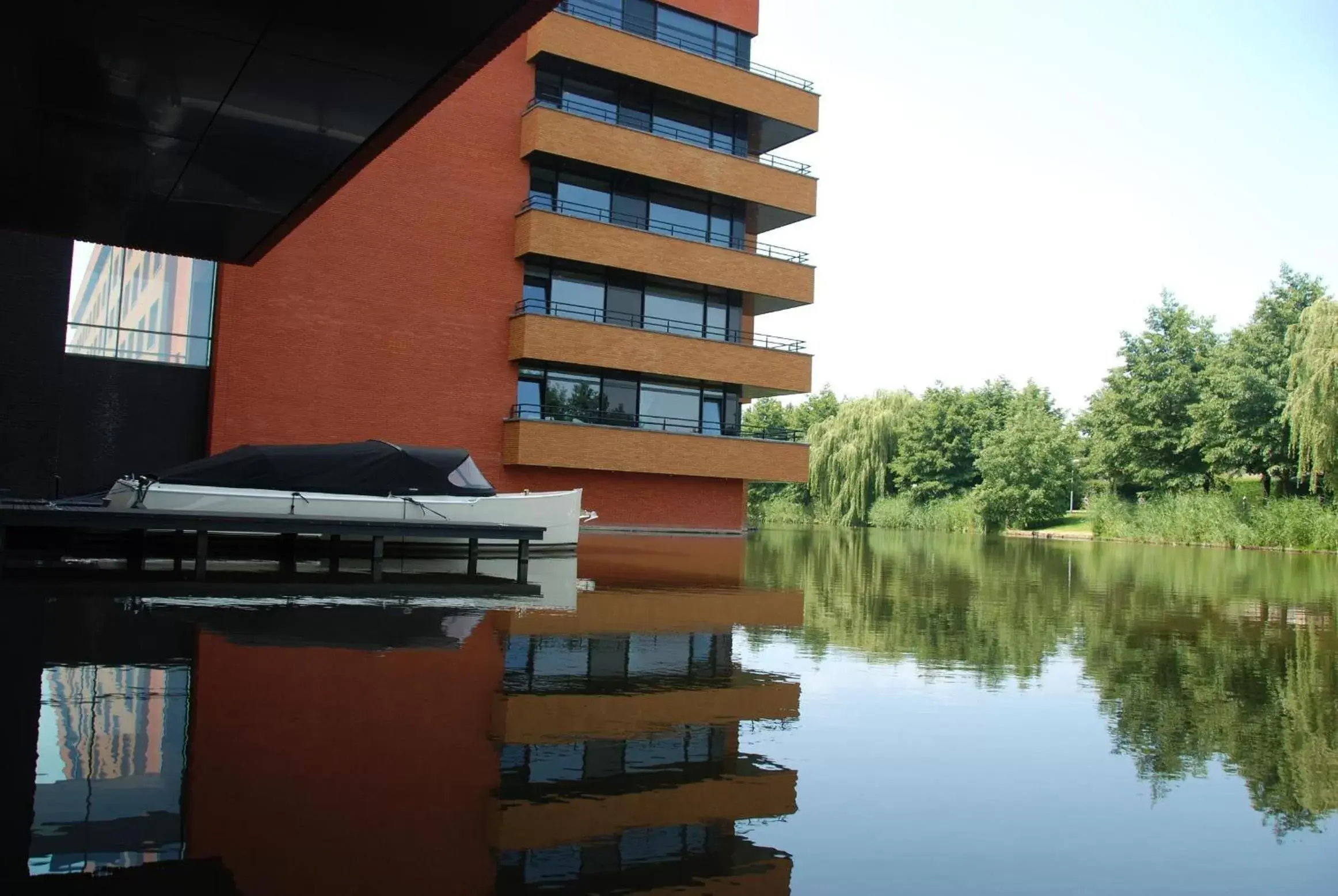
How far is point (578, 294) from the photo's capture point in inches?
1260

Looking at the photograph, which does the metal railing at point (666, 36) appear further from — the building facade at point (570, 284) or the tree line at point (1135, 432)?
the tree line at point (1135, 432)

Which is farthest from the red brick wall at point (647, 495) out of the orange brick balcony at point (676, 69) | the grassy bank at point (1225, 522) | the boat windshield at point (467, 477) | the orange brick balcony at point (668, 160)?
the grassy bank at point (1225, 522)

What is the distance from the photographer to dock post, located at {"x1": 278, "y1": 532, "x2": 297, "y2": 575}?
14922mm

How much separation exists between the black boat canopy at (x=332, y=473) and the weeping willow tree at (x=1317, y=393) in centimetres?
3335

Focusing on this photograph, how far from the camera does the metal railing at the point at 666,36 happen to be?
3228 cm

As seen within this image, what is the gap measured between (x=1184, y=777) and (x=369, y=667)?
15.4 ft

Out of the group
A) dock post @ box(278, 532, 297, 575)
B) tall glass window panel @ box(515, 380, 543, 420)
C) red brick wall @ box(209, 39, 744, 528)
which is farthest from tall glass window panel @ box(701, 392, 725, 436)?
dock post @ box(278, 532, 297, 575)

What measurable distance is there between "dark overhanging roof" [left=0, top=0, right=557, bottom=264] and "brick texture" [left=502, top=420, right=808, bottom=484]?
60.8 ft

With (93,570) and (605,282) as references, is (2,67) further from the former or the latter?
(605,282)

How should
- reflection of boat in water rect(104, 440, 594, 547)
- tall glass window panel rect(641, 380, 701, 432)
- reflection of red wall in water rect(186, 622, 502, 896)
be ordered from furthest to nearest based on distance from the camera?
tall glass window panel rect(641, 380, 701, 432)
reflection of boat in water rect(104, 440, 594, 547)
reflection of red wall in water rect(186, 622, 502, 896)

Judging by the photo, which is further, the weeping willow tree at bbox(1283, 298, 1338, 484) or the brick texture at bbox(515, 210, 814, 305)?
the weeping willow tree at bbox(1283, 298, 1338, 484)

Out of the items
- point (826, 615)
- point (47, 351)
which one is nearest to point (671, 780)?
point (826, 615)

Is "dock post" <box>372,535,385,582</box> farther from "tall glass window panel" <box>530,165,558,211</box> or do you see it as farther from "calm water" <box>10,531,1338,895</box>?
"tall glass window panel" <box>530,165,558,211</box>

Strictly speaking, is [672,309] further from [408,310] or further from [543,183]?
[408,310]
